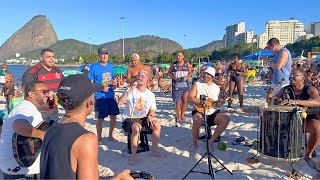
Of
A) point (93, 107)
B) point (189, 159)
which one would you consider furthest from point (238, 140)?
point (93, 107)

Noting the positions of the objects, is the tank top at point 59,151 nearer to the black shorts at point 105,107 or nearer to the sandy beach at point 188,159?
the sandy beach at point 188,159

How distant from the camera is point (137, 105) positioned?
5262 mm

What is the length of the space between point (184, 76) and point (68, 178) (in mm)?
5864

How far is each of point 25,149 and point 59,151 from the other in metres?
1.29

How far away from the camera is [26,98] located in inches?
130

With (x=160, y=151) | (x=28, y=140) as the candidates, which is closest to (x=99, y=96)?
(x=160, y=151)

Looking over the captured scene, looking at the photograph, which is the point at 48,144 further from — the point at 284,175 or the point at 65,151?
the point at 284,175

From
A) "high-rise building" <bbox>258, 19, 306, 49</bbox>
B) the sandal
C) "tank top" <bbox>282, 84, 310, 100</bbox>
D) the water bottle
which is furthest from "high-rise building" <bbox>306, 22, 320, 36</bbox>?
the sandal

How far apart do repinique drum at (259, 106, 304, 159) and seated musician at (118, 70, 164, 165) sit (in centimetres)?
167

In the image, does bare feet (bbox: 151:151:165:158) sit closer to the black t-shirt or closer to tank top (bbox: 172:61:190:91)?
the black t-shirt

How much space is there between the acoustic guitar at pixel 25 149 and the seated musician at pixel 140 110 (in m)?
2.07

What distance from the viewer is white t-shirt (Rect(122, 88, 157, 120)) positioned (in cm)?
524

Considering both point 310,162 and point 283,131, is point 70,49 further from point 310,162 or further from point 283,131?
point 283,131

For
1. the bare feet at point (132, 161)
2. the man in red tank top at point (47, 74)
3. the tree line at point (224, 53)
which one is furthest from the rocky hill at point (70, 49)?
the bare feet at point (132, 161)
